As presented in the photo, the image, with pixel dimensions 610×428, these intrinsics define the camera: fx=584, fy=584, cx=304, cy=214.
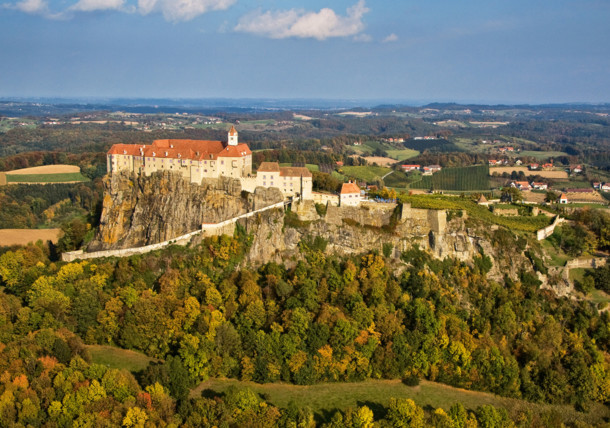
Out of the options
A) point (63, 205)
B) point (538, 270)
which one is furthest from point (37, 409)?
point (63, 205)

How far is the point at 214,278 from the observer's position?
135ft

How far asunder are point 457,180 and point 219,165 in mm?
43267

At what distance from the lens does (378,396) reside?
3341cm

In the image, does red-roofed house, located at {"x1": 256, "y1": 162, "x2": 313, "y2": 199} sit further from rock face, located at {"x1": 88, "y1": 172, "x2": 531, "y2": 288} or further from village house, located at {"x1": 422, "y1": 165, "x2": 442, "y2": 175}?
village house, located at {"x1": 422, "y1": 165, "x2": 442, "y2": 175}

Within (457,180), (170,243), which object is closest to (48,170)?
(170,243)

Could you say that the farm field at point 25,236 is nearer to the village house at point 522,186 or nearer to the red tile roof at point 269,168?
the red tile roof at point 269,168

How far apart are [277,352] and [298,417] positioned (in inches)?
264

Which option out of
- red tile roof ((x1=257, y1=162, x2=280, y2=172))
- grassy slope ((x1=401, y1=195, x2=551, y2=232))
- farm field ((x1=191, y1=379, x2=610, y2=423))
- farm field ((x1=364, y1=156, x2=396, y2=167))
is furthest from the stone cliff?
farm field ((x1=364, y1=156, x2=396, y2=167))

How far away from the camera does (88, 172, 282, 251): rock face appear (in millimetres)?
44812

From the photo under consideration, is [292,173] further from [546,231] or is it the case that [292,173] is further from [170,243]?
[546,231]

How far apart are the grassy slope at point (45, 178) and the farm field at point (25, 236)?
2554 cm

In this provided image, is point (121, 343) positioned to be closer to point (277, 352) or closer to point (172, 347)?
point (172, 347)

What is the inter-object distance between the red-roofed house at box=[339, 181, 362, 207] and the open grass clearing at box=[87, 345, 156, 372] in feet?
59.7

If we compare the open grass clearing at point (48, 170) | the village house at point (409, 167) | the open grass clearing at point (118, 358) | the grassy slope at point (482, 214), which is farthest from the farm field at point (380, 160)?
the open grass clearing at point (118, 358)
